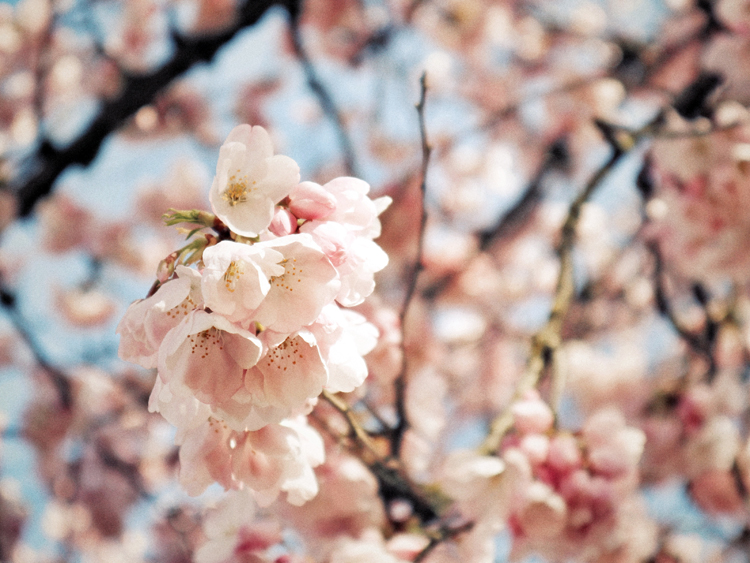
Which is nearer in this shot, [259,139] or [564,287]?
[259,139]

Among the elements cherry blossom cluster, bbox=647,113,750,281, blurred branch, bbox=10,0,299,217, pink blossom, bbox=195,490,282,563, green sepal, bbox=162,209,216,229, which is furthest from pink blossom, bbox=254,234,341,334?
blurred branch, bbox=10,0,299,217

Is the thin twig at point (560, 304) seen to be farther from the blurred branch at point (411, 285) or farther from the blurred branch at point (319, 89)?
the blurred branch at point (319, 89)

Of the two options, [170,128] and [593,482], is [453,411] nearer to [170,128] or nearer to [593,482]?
[593,482]

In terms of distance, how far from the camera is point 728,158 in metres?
1.36

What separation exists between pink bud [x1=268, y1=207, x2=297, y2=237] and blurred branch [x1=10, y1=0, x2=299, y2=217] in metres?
1.56

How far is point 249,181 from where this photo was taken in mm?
632

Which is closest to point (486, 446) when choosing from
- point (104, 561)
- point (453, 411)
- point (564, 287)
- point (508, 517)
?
point (508, 517)

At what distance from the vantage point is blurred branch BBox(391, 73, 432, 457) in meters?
0.83

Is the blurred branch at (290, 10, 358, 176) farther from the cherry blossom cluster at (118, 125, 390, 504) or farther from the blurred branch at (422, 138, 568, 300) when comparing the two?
the cherry blossom cluster at (118, 125, 390, 504)

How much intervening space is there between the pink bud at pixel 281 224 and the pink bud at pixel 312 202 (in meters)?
0.02

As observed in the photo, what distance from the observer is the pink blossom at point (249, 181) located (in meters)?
0.61

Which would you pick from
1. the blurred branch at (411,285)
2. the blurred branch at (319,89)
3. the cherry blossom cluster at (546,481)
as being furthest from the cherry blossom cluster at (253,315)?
the blurred branch at (319,89)

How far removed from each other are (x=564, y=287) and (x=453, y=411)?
1.95 meters

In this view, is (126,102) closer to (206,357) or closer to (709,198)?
(206,357)
